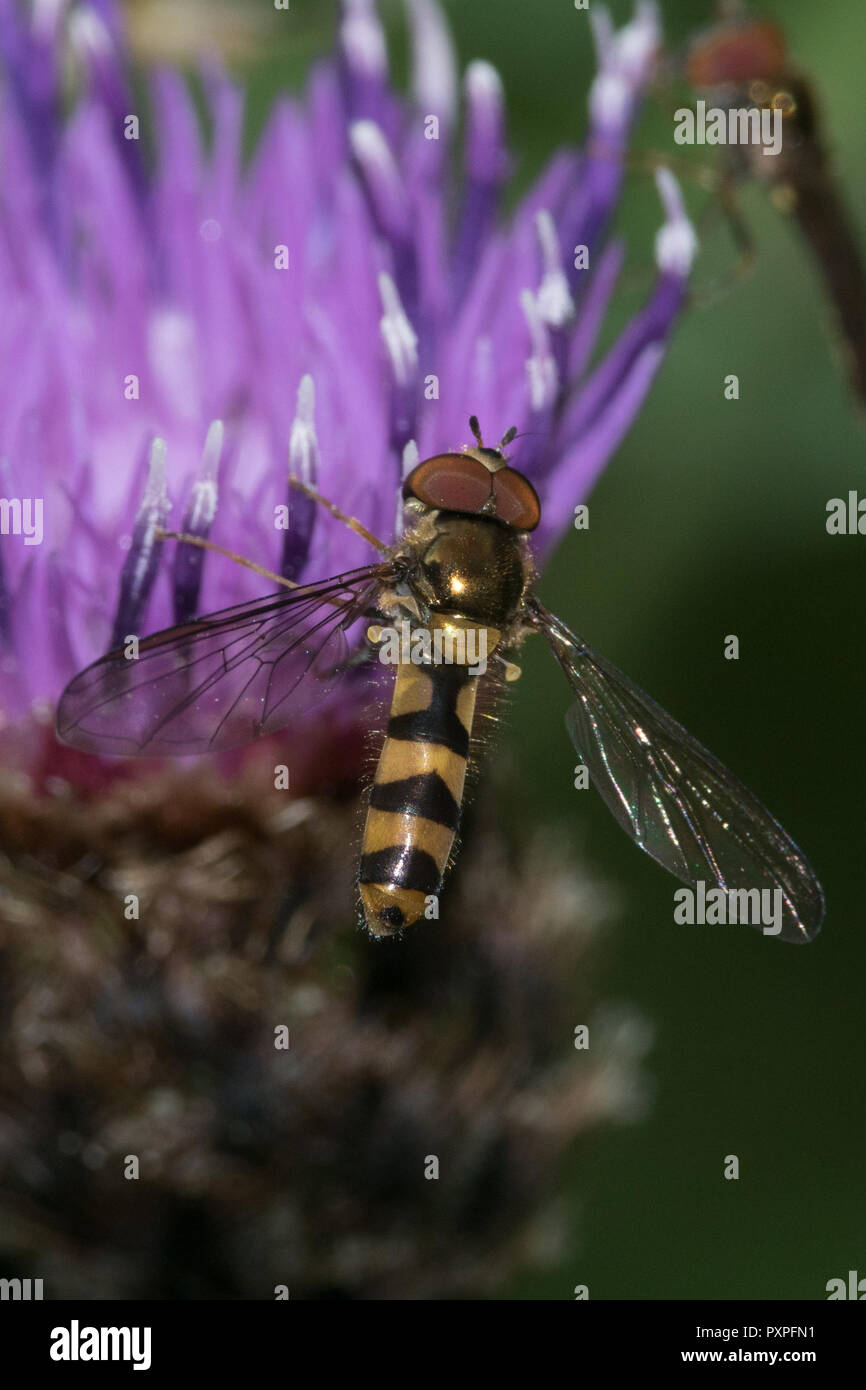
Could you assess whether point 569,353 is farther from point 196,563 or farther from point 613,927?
point 613,927

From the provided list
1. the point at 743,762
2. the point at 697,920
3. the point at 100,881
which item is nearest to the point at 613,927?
the point at 697,920

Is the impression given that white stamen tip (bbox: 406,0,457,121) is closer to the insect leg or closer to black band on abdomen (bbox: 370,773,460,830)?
the insect leg

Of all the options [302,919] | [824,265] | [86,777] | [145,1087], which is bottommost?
[145,1087]

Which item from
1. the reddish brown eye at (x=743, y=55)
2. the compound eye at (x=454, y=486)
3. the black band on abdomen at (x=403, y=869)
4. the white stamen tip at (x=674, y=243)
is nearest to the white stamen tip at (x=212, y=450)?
the compound eye at (x=454, y=486)

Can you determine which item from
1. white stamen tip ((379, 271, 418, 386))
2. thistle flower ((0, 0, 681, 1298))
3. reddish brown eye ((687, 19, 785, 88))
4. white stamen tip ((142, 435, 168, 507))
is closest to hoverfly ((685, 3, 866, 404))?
reddish brown eye ((687, 19, 785, 88))

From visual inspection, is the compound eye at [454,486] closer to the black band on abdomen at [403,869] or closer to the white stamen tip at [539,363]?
the white stamen tip at [539,363]

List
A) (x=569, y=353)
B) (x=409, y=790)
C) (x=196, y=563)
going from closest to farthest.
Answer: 1. (x=409, y=790)
2. (x=196, y=563)
3. (x=569, y=353)
